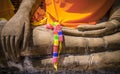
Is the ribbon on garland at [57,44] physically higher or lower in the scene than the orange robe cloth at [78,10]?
lower

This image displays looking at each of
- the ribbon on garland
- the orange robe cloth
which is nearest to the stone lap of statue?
the ribbon on garland

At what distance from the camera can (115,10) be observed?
1210 millimetres

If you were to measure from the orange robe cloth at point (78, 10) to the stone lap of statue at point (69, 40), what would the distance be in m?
0.13

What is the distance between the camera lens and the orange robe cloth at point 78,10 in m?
1.20

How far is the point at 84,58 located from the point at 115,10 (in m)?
0.37

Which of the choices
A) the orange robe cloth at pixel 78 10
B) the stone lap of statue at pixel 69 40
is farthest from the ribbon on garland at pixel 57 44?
the orange robe cloth at pixel 78 10

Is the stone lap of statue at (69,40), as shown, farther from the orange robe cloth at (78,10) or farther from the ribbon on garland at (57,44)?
the orange robe cloth at (78,10)

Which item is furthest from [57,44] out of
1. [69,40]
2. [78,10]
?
[78,10]

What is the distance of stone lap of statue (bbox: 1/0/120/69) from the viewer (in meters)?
0.99

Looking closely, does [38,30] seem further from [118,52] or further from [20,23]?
[118,52]

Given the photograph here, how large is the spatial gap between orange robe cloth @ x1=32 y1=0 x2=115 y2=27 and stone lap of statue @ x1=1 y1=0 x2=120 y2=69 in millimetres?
130

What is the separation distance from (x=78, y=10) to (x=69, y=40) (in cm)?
26

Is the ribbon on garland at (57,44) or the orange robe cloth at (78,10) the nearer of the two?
the ribbon on garland at (57,44)

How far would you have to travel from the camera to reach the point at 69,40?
1044mm
